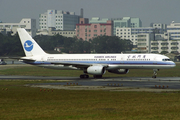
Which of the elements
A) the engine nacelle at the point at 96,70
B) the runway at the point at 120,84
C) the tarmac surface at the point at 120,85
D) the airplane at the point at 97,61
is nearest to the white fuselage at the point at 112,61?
the airplane at the point at 97,61

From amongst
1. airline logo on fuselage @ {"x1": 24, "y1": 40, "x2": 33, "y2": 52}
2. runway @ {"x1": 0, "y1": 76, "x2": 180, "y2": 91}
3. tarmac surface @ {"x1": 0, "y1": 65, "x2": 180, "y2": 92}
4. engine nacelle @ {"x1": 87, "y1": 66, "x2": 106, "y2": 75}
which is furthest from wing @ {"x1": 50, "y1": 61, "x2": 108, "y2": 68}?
tarmac surface @ {"x1": 0, "y1": 65, "x2": 180, "y2": 92}

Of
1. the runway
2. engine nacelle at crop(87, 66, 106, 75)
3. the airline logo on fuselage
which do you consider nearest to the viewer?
the runway

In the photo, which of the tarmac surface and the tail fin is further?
the tail fin

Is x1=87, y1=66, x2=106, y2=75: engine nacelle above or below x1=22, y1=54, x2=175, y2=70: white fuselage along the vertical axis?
below

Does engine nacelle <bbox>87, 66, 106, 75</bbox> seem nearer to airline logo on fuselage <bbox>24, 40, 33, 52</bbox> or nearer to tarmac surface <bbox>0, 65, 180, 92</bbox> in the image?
tarmac surface <bbox>0, 65, 180, 92</bbox>

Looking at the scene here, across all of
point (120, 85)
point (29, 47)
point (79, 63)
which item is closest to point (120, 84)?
point (120, 85)

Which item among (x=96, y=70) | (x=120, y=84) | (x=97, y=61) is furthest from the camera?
(x=97, y=61)

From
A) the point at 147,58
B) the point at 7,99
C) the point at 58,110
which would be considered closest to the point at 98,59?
the point at 147,58

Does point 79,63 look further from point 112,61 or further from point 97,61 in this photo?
point 112,61

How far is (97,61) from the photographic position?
57.5m

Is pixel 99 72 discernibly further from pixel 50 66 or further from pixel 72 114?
pixel 72 114

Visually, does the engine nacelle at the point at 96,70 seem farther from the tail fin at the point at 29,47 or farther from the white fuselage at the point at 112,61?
the tail fin at the point at 29,47

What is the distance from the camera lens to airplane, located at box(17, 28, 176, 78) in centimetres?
5425

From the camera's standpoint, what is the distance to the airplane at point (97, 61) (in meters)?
54.2
